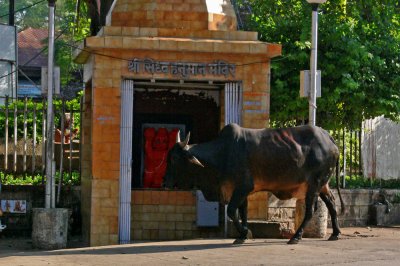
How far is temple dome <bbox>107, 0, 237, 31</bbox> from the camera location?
18000mm

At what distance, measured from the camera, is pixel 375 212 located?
22203mm

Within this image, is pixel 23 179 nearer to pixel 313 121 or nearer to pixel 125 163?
pixel 125 163

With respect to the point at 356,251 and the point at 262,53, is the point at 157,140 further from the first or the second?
the point at 356,251

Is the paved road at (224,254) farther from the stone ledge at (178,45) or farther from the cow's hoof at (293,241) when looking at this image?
the stone ledge at (178,45)

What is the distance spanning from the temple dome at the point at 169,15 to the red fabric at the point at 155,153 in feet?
8.14

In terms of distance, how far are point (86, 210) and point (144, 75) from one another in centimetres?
299

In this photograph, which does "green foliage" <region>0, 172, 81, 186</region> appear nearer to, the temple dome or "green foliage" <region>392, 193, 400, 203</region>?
the temple dome

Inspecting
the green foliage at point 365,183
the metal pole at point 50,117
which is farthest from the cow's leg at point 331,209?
the green foliage at point 365,183

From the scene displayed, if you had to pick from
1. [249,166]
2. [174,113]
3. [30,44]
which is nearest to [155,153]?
[174,113]

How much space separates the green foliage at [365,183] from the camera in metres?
22.9

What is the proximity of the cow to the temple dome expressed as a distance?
261 centimetres

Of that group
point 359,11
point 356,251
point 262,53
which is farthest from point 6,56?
point 356,251

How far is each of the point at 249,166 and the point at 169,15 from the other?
11.6 feet

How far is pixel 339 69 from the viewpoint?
21.7 metres
